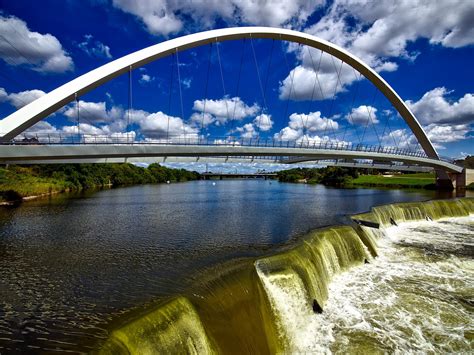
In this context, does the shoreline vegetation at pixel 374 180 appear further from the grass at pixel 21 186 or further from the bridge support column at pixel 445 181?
the grass at pixel 21 186

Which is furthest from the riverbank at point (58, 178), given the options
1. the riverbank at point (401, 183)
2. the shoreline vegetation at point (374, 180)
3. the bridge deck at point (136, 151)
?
the riverbank at point (401, 183)

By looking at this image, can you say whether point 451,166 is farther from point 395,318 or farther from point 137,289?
point 137,289

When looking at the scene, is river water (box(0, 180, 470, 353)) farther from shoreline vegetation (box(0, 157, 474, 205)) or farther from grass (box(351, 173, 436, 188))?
grass (box(351, 173, 436, 188))

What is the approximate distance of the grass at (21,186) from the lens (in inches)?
891

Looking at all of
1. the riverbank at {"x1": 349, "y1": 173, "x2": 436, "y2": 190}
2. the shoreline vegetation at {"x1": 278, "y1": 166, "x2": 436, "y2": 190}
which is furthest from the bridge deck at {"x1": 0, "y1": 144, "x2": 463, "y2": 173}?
the shoreline vegetation at {"x1": 278, "y1": 166, "x2": 436, "y2": 190}

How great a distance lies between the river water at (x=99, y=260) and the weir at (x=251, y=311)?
0.89m

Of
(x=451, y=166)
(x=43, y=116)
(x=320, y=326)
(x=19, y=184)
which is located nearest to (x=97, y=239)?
(x=43, y=116)

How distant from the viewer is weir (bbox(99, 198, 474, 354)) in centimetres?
376

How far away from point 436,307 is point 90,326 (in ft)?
23.0

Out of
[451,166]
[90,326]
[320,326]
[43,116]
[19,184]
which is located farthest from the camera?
[451,166]

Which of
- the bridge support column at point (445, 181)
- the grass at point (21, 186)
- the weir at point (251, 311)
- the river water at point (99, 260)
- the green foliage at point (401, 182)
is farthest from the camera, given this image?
the green foliage at point (401, 182)

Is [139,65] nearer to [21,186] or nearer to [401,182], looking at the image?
[21,186]

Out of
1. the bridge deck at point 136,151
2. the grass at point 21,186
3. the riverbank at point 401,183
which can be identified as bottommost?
the riverbank at point 401,183

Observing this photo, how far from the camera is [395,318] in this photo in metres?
5.87
